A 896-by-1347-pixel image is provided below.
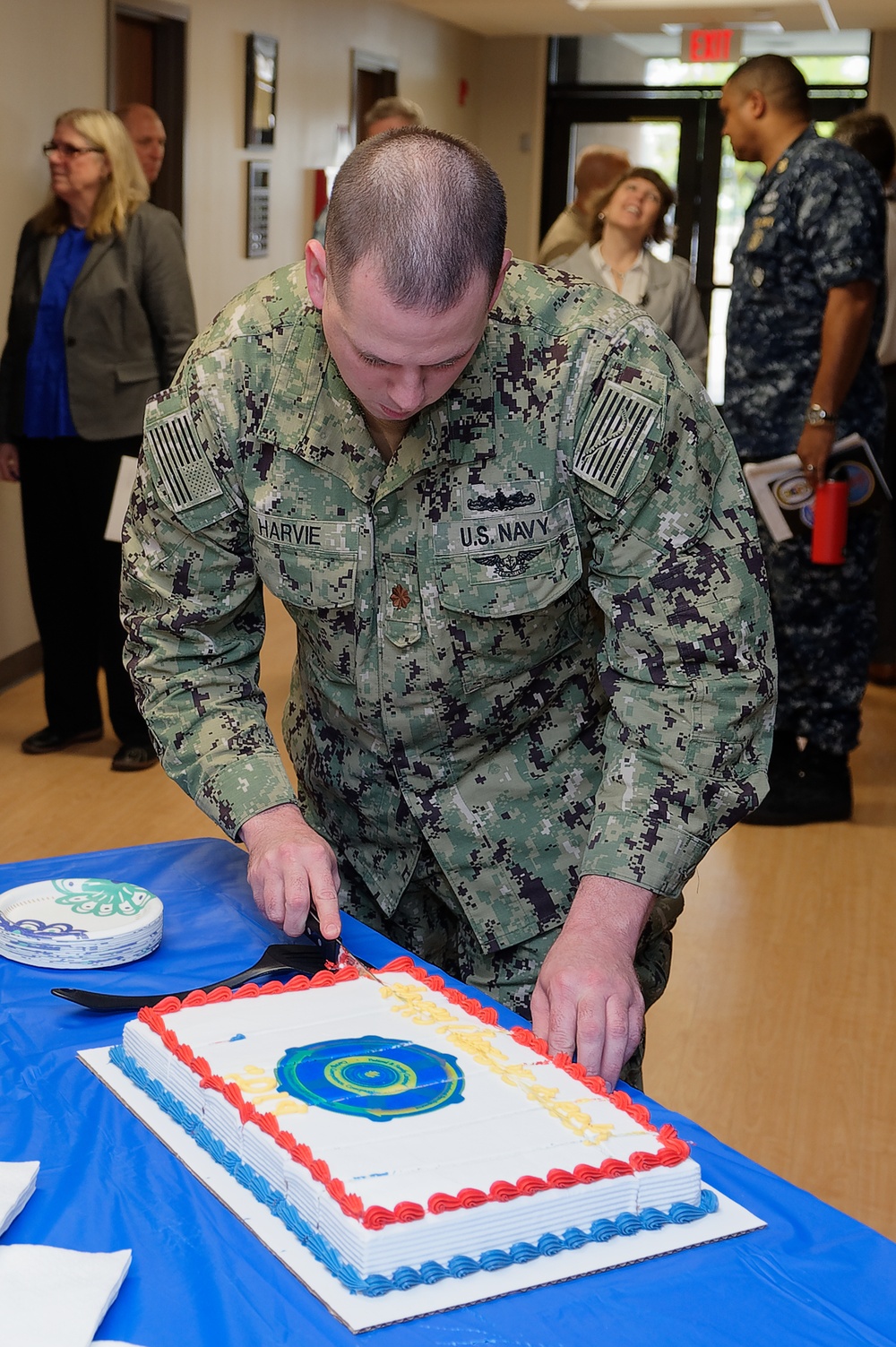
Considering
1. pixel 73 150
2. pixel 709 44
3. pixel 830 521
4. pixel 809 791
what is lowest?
pixel 809 791

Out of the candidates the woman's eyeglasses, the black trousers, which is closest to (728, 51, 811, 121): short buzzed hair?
the woman's eyeglasses

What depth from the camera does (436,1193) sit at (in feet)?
2.83

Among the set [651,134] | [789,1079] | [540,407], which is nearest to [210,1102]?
[540,407]

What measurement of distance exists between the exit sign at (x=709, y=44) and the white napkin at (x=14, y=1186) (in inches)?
358

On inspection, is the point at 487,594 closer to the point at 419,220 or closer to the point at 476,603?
the point at 476,603

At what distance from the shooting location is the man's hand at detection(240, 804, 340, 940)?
4.29 feet

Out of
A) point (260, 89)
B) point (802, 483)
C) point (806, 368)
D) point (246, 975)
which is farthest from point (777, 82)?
point (260, 89)

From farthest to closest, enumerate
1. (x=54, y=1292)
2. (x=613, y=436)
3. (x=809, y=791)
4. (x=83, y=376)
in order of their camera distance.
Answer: (x=83, y=376) → (x=809, y=791) → (x=613, y=436) → (x=54, y=1292)

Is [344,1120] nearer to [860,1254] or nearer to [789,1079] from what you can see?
[860,1254]

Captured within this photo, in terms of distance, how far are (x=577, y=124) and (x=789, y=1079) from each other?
8.27 meters

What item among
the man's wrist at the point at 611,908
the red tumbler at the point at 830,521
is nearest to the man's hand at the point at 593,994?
the man's wrist at the point at 611,908

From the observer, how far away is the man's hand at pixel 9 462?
14.2ft

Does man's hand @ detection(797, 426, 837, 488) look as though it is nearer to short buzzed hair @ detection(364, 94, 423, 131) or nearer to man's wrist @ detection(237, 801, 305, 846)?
short buzzed hair @ detection(364, 94, 423, 131)

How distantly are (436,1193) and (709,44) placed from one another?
9159 millimetres
